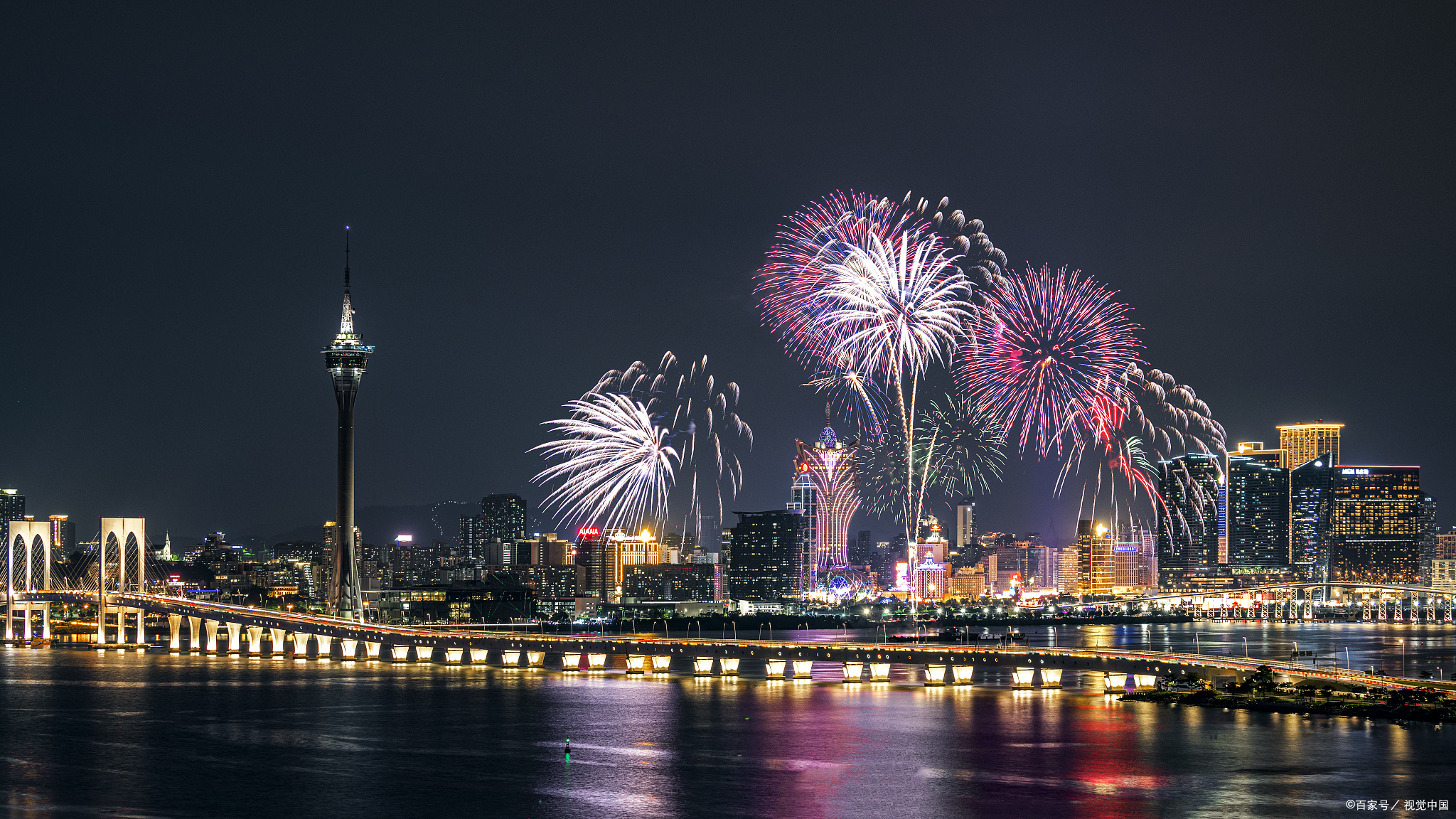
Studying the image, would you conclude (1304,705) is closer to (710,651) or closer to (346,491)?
(710,651)

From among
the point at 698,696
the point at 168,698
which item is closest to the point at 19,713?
the point at 168,698

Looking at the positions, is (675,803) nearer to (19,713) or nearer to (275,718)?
(275,718)

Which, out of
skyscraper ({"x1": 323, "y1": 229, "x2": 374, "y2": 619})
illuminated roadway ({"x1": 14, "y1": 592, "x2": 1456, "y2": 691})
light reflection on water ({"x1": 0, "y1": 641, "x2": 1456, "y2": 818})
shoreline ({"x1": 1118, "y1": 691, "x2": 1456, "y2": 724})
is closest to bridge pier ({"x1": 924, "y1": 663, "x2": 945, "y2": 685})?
illuminated roadway ({"x1": 14, "y1": 592, "x2": 1456, "y2": 691})

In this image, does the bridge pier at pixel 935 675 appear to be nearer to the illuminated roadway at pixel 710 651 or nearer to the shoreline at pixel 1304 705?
the illuminated roadway at pixel 710 651

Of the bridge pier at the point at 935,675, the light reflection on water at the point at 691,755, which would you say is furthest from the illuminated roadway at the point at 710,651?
the light reflection on water at the point at 691,755

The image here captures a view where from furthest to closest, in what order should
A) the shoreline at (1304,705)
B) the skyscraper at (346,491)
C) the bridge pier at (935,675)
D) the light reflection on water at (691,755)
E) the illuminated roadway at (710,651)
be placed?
the skyscraper at (346,491)
the bridge pier at (935,675)
the illuminated roadway at (710,651)
the shoreline at (1304,705)
the light reflection on water at (691,755)
